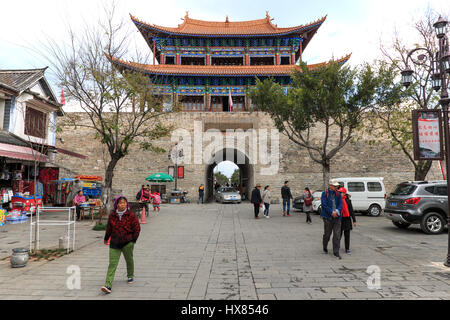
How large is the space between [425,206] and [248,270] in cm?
672

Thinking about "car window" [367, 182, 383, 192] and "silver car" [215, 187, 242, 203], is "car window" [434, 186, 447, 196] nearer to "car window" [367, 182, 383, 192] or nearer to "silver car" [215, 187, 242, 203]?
"car window" [367, 182, 383, 192]

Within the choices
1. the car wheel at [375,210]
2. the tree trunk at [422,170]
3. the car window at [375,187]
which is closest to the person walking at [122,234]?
the car window at [375,187]

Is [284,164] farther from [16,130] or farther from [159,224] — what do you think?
[16,130]

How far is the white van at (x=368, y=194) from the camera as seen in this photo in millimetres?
13695

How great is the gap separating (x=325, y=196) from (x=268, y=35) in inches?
966

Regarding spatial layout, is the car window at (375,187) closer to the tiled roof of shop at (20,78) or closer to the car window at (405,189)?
the car window at (405,189)

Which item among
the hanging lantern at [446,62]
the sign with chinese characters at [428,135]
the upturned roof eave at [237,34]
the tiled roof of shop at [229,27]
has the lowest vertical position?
the sign with chinese characters at [428,135]

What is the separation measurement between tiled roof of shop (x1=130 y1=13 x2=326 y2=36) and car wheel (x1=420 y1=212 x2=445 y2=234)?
73.1 ft

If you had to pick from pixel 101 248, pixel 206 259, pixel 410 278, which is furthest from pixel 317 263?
pixel 101 248

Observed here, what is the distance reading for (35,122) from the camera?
14617mm

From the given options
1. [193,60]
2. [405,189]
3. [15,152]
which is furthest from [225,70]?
[405,189]

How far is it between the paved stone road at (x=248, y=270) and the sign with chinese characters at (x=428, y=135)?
7.05ft

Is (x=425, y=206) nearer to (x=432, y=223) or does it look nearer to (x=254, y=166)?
(x=432, y=223)

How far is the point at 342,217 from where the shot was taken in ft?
21.1
